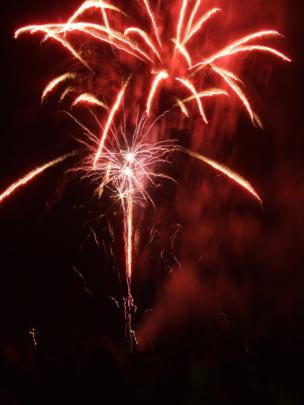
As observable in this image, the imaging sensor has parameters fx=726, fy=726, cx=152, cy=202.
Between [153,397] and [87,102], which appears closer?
[153,397]

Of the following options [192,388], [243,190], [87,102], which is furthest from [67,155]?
[192,388]

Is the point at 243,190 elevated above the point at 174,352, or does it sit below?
above

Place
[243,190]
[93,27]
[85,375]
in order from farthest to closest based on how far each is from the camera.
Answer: [243,190]
[93,27]
[85,375]

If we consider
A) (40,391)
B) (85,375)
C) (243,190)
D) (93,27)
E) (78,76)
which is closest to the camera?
(85,375)

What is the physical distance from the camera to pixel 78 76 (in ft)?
37.5

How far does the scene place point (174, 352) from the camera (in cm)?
702

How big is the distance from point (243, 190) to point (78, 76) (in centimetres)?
498

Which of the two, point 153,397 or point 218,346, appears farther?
point 218,346

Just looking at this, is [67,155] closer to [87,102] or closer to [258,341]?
[87,102]

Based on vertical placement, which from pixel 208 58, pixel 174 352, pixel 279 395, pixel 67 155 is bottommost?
pixel 279 395

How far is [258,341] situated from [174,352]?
0.85m

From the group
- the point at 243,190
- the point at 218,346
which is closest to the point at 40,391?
the point at 218,346

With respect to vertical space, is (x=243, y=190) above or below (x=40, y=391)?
above

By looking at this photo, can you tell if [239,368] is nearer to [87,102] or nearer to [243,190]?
[87,102]
